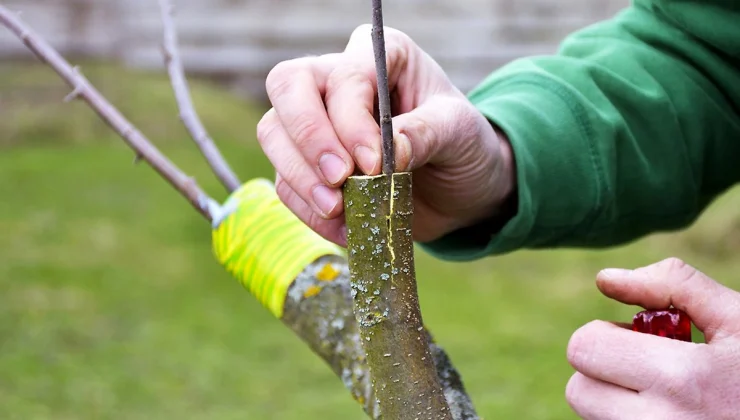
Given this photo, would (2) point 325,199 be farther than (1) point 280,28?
No

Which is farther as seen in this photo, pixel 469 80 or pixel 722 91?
pixel 469 80

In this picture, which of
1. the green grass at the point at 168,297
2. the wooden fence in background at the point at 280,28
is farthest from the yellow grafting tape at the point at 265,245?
the wooden fence in background at the point at 280,28

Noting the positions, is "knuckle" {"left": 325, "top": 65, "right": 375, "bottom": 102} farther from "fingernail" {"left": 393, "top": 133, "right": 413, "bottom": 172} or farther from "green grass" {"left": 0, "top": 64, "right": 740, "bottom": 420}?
"green grass" {"left": 0, "top": 64, "right": 740, "bottom": 420}

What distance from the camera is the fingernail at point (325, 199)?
0.54 metres

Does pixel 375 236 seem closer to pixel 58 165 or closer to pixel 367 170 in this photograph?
pixel 367 170

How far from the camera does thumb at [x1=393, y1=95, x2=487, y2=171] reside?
20.7 inches

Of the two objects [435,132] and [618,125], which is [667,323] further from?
[618,125]

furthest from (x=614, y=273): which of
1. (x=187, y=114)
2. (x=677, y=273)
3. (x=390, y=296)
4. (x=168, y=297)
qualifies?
(x=168, y=297)

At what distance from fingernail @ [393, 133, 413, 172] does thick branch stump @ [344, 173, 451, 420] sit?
2 centimetres

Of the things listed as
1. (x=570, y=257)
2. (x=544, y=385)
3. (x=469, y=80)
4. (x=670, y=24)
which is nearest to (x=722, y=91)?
(x=670, y=24)

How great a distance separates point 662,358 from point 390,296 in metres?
0.16

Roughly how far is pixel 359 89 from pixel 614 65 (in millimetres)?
371

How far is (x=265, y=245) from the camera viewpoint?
0.64 meters

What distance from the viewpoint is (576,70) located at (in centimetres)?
81
